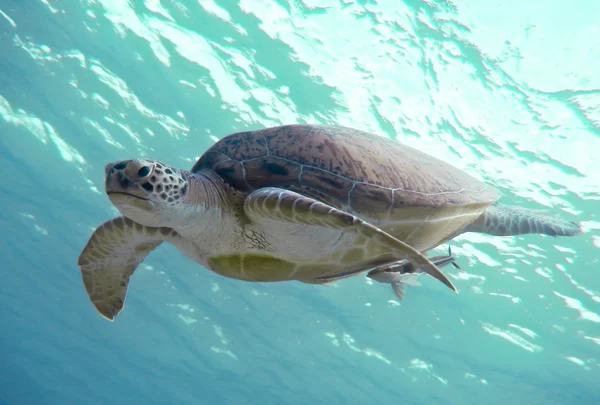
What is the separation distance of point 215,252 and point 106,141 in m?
12.2

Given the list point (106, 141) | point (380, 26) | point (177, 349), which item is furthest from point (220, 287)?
point (380, 26)

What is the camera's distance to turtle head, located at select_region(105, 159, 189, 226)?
7.36 ft

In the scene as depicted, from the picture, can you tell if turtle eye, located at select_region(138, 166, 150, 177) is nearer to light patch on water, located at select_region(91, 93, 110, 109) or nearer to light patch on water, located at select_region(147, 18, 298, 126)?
light patch on water, located at select_region(147, 18, 298, 126)

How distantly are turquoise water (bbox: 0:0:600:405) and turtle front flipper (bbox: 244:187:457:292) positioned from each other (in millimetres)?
6423

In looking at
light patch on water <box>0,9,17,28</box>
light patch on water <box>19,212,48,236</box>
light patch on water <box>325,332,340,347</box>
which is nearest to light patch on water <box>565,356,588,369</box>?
light patch on water <box>325,332,340,347</box>

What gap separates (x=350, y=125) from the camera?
9812mm

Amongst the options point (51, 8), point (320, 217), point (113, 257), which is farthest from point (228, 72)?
point (320, 217)

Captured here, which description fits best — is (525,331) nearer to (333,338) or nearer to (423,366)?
(423,366)

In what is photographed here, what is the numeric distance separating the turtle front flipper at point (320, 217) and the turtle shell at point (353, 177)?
360 millimetres

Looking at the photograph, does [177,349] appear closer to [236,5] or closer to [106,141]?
[106,141]

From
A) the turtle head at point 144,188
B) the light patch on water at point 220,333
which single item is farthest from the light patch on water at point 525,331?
the turtle head at point 144,188

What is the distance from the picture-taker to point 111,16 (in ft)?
30.8

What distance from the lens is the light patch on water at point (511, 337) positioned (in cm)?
1574

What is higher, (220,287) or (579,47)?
(579,47)
